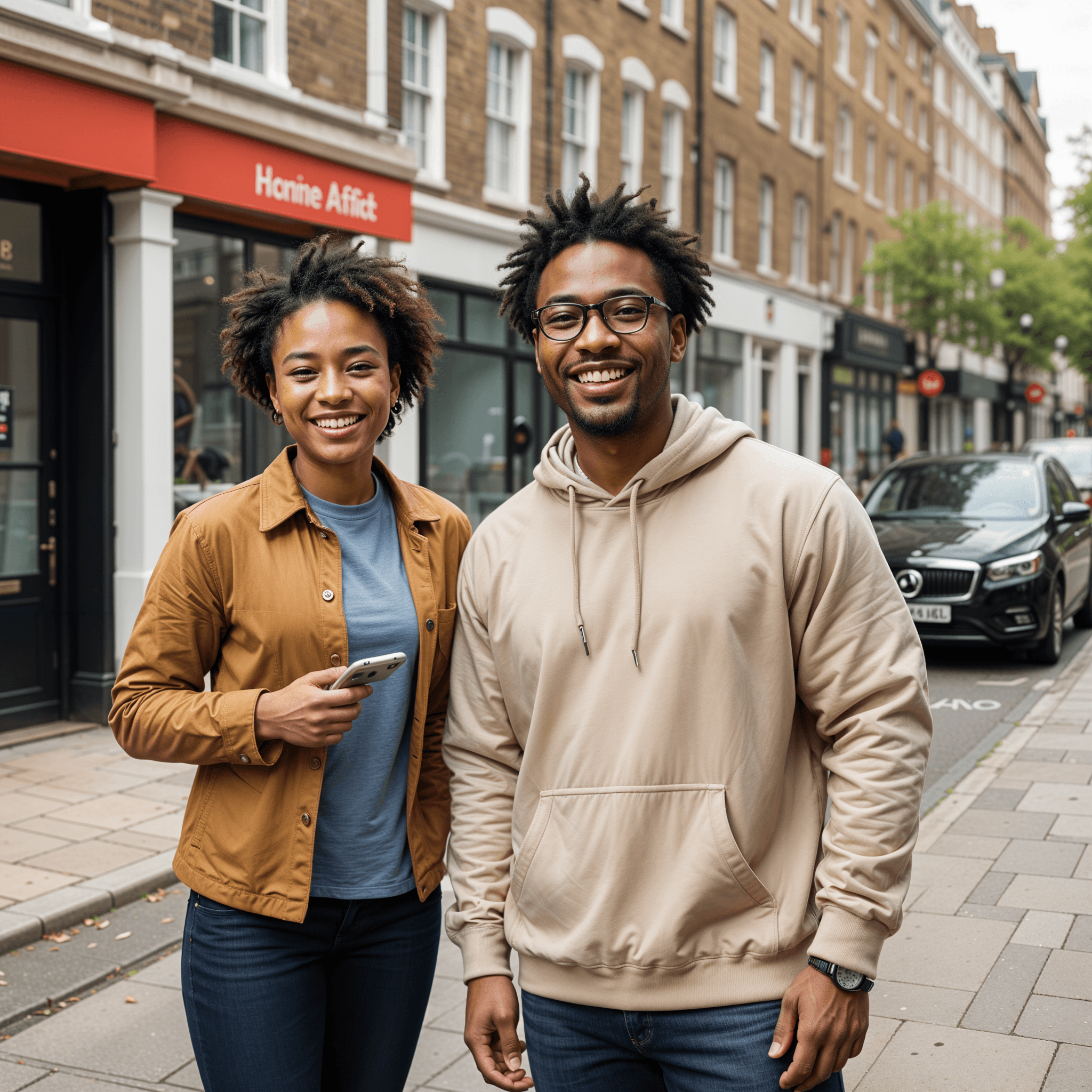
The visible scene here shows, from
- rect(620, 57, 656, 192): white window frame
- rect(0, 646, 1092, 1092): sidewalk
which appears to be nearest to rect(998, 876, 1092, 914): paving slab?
rect(0, 646, 1092, 1092): sidewalk

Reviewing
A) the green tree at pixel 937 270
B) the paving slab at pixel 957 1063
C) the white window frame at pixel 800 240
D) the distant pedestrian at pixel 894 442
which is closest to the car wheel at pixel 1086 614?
the paving slab at pixel 957 1063

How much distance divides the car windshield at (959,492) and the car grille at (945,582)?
0.99 meters

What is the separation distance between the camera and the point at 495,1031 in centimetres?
204

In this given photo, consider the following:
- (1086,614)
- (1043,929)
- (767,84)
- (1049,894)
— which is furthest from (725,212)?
(1043,929)

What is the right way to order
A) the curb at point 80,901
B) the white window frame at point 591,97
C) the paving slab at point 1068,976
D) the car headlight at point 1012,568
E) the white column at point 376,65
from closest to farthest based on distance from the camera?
the paving slab at point 1068,976, the curb at point 80,901, the car headlight at point 1012,568, the white column at point 376,65, the white window frame at point 591,97

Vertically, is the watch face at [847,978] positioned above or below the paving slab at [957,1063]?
above

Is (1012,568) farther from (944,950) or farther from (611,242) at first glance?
(611,242)

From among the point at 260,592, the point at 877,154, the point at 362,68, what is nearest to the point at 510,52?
the point at 362,68

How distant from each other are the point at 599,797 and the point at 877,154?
32.9 m

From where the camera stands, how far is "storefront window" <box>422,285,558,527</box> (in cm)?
1422

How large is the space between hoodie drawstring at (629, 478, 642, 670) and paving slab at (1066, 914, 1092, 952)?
305cm

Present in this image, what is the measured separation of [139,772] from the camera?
6.93m

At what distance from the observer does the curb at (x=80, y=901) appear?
459 centimetres

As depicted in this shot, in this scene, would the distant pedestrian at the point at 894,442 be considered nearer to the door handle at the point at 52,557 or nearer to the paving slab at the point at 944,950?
the door handle at the point at 52,557
